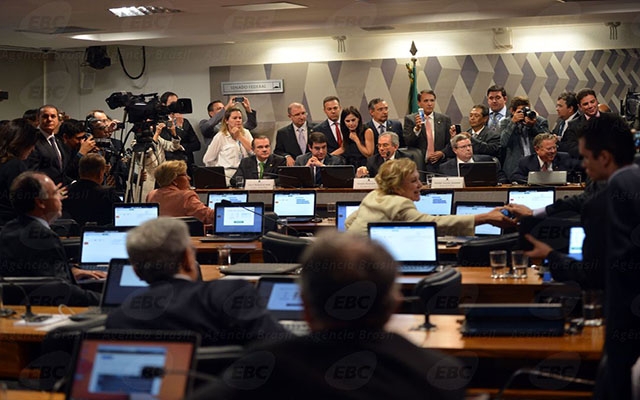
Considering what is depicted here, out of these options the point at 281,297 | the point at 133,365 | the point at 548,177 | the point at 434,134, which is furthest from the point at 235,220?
the point at 133,365

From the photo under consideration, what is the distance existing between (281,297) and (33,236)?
2033 millimetres

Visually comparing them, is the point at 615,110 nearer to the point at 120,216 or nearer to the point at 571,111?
the point at 571,111

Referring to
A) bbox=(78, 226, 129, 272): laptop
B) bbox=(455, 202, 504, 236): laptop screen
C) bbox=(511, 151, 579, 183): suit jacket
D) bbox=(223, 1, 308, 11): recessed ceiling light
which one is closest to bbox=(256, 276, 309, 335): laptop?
bbox=(78, 226, 129, 272): laptop

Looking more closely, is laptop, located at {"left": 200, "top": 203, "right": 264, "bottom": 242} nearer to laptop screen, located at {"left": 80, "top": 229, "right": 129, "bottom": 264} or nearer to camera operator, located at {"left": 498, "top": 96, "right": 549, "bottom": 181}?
laptop screen, located at {"left": 80, "top": 229, "right": 129, "bottom": 264}

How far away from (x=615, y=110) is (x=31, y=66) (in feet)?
29.8

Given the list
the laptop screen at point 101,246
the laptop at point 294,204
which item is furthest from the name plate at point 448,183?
the laptop screen at point 101,246

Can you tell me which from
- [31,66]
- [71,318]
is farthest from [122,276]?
[31,66]

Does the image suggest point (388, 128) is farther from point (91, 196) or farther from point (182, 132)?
point (91, 196)

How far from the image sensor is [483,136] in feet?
38.8

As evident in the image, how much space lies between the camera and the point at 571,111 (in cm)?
1171

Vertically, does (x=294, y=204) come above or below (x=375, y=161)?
below

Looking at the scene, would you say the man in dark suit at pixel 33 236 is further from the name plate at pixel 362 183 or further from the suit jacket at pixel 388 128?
the suit jacket at pixel 388 128

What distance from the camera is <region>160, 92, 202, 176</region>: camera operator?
13.9 metres

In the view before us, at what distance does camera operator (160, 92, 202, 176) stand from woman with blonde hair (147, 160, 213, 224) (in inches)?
185
